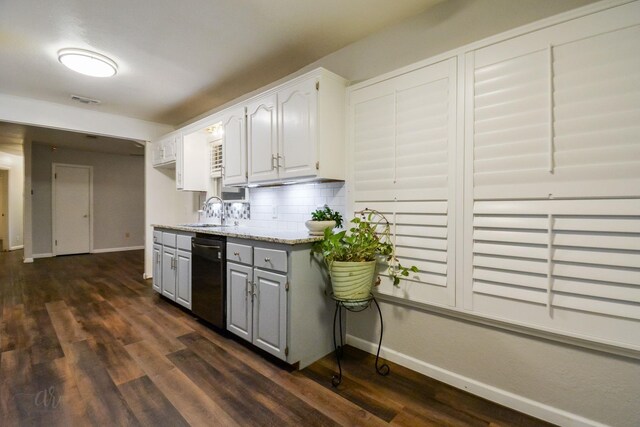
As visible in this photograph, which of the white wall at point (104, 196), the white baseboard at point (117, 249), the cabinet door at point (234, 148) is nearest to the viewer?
the cabinet door at point (234, 148)

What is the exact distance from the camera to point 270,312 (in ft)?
6.89

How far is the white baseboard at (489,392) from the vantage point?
1.48 metres

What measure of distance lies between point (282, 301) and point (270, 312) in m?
0.16

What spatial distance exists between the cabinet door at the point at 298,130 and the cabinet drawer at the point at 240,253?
673 millimetres

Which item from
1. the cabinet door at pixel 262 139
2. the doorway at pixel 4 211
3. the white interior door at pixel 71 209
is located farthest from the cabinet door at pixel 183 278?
the doorway at pixel 4 211

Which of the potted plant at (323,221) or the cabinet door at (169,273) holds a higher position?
the potted plant at (323,221)

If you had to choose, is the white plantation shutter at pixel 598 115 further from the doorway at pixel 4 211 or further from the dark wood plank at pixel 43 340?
the doorway at pixel 4 211

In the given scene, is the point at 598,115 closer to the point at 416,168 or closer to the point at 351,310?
the point at 416,168

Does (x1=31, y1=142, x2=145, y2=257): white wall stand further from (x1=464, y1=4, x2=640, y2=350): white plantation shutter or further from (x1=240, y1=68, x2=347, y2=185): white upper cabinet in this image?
(x1=464, y1=4, x2=640, y2=350): white plantation shutter

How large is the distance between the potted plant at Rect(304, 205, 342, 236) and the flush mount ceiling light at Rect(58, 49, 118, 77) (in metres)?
2.41

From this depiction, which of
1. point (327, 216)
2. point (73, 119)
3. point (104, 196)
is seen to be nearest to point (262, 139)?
point (327, 216)

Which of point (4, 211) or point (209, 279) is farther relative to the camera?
point (4, 211)

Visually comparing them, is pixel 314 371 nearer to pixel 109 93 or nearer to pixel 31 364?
pixel 31 364

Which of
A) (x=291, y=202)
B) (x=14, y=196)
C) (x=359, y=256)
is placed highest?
(x=14, y=196)
